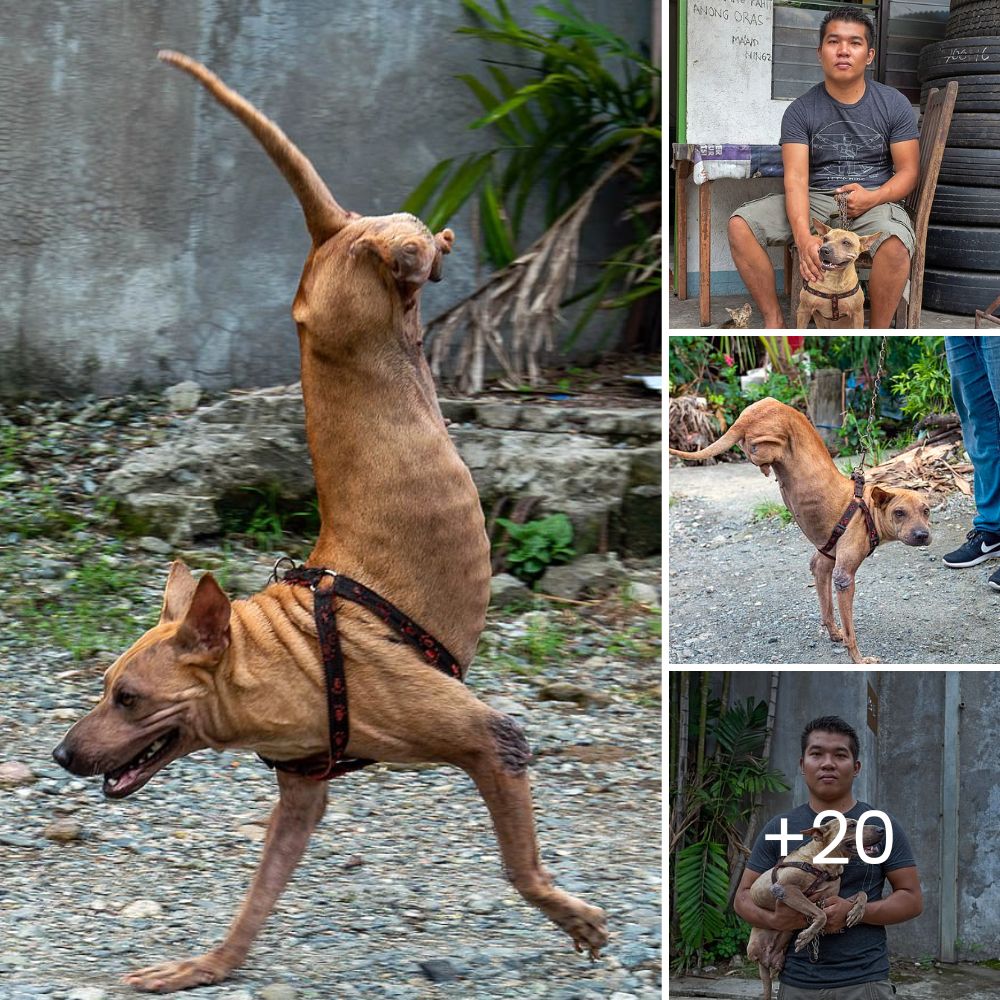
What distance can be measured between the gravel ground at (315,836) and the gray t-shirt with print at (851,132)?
80.4 inches

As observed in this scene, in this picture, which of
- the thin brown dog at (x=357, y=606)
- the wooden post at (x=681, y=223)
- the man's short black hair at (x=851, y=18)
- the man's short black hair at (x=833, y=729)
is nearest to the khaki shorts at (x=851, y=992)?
the man's short black hair at (x=833, y=729)

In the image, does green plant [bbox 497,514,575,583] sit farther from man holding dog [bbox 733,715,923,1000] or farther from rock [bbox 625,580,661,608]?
man holding dog [bbox 733,715,923,1000]

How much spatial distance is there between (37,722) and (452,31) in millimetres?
3827

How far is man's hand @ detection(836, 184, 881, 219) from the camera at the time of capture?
397 centimetres

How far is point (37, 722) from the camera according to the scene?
4.76 m

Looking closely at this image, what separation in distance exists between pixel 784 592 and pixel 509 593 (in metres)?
2.04

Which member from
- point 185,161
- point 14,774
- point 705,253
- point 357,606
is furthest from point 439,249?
point 185,161

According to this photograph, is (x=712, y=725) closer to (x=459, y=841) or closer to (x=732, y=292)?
(x=459, y=841)

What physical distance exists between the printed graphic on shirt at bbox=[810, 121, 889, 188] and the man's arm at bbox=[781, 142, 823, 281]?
0.04m

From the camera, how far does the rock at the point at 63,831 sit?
4141 millimetres

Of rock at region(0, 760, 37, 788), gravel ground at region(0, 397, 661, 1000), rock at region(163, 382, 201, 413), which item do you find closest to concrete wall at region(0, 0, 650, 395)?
rock at region(163, 382, 201, 413)

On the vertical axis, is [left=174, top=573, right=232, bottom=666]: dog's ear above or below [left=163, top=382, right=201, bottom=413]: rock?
below

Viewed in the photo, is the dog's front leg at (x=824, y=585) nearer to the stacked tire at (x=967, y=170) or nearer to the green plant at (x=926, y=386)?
the green plant at (x=926, y=386)

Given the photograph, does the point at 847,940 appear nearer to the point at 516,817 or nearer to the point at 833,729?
the point at 833,729
